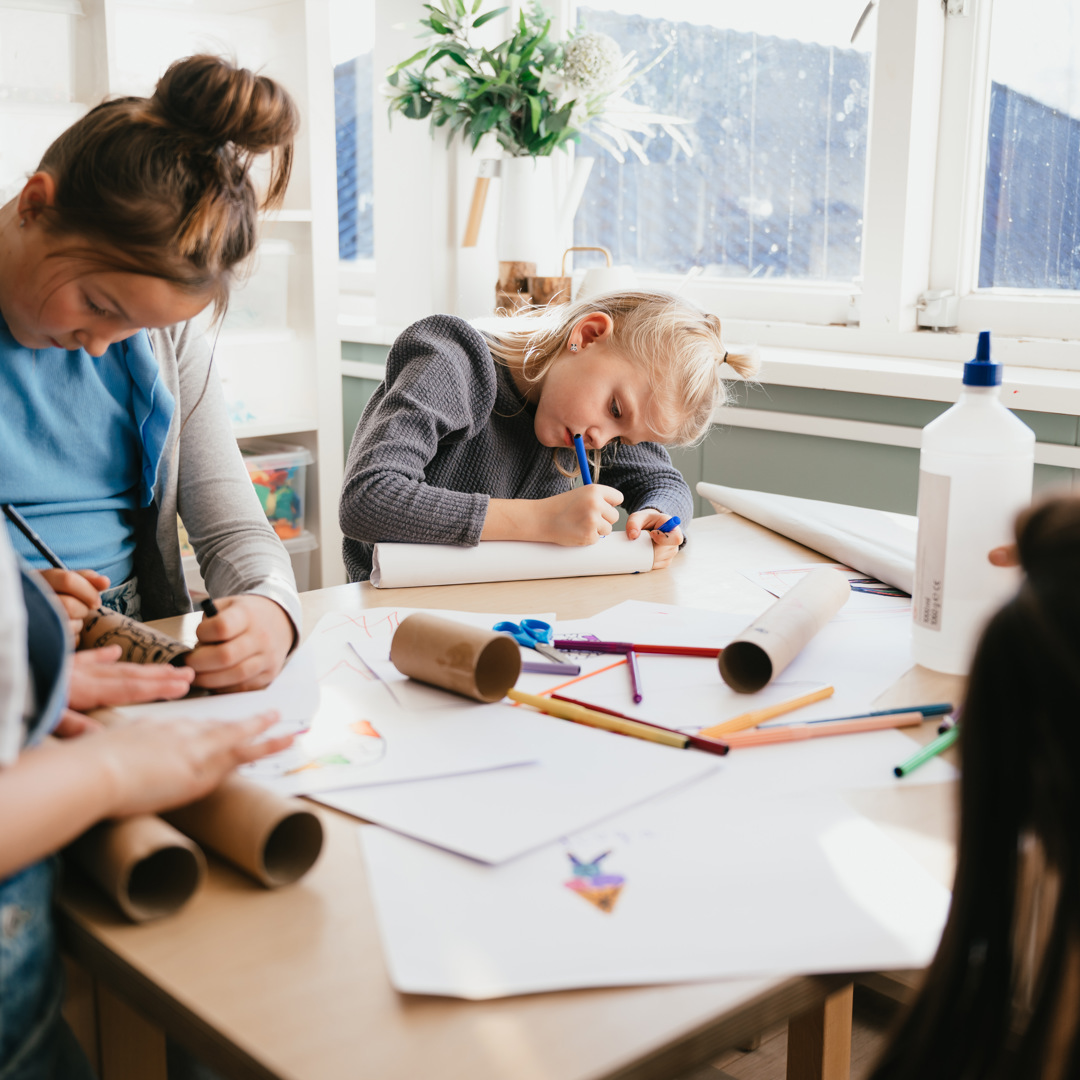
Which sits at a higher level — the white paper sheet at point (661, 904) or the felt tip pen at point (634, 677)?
the felt tip pen at point (634, 677)

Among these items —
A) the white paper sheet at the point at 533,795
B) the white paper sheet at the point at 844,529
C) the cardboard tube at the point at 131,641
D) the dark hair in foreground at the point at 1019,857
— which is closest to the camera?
the dark hair in foreground at the point at 1019,857

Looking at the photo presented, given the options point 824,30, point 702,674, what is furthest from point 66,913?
point 824,30

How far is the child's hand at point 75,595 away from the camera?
865 mm

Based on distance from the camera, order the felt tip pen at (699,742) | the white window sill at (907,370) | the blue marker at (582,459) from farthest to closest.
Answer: the white window sill at (907,370) < the blue marker at (582,459) < the felt tip pen at (699,742)

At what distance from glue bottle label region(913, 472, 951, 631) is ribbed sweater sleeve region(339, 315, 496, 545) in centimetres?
48

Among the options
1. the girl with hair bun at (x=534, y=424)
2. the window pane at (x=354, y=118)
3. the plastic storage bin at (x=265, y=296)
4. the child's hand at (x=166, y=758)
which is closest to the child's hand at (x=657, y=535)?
the girl with hair bun at (x=534, y=424)

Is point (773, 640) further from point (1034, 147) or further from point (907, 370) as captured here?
point (1034, 147)

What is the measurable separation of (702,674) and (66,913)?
1.67 ft

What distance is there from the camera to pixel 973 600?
0.91m

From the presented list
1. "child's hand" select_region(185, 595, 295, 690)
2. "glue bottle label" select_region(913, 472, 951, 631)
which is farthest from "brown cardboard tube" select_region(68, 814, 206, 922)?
"glue bottle label" select_region(913, 472, 951, 631)

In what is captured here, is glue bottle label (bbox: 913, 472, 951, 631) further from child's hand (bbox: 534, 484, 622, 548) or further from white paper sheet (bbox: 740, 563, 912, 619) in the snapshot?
child's hand (bbox: 534, 484, 622, 548)

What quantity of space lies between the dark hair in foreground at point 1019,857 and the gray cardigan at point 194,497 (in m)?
0.82

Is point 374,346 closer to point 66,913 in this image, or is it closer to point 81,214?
point 81,214

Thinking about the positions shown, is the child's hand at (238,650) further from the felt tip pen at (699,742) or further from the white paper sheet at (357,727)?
the felt tip pen at (699,742)
